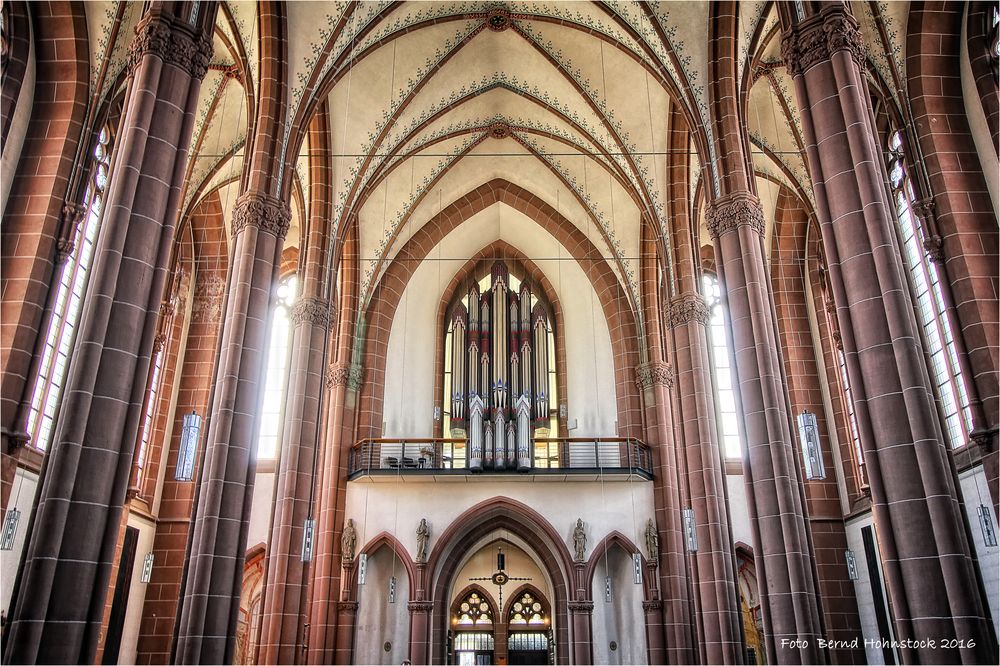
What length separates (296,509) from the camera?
16703 millimetres

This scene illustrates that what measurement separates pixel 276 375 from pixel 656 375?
445 inches

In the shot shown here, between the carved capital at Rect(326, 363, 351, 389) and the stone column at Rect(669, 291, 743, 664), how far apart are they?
31.3 ft

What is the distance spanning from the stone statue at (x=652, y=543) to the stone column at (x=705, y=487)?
9.28 feet

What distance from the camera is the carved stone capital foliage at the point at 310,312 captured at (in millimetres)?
18719

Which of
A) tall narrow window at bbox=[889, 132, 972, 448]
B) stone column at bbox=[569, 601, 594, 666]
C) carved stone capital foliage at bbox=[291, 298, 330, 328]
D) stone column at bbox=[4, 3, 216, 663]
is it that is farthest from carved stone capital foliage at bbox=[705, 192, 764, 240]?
stone column at bbox=[569, 601, 594, 666]

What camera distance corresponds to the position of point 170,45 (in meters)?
10.1

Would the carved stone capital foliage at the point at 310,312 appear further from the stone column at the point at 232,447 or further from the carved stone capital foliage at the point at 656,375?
the carved stone capital foliage at the point at 656,375

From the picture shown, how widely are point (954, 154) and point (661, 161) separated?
6.89m

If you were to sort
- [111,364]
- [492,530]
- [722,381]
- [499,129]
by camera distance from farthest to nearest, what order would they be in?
1. [722,381]
2. [499,129]
3. [492,530]
4. [111,364]

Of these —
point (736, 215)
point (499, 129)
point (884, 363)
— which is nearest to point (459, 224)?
point (499, 129)

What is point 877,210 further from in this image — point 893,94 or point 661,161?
point 661,161

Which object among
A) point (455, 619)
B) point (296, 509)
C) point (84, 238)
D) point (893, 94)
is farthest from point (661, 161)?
point (455, 619)

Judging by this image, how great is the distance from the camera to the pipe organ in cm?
2161

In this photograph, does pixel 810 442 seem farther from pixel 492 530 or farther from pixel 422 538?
pixel 422 538
